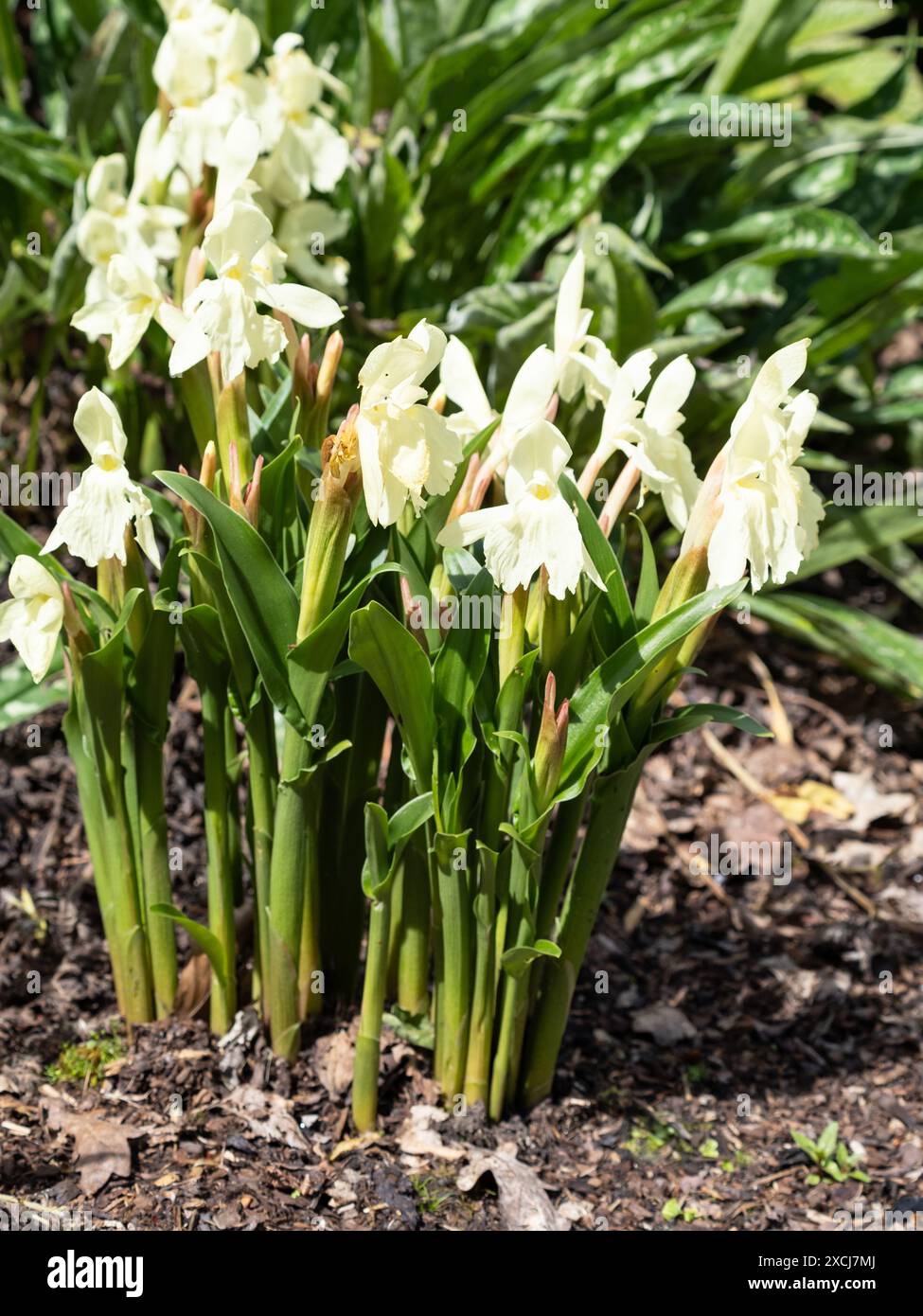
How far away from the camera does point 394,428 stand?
1.23 meters

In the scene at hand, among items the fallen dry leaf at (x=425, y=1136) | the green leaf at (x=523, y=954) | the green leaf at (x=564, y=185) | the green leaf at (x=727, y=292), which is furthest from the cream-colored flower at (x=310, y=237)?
the fallen dry leaf at (x=425, y=1136)

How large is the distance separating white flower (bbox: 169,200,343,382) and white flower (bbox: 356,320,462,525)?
0.50 ft

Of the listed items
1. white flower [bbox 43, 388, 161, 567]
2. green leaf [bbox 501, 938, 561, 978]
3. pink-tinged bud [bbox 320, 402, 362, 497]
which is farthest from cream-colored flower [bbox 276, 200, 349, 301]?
green leaf [bbox 501, 938, 561, 978]

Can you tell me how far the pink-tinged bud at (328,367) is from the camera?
1.37 m

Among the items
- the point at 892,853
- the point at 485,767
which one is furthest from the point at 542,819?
the point at 892,853

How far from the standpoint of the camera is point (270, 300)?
4.36ft

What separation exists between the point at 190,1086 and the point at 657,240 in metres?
2.05

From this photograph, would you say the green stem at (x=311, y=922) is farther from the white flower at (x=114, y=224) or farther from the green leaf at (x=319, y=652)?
the white flower at (x=114, y=224)

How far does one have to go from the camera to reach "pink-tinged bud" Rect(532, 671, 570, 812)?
1312 millimetres

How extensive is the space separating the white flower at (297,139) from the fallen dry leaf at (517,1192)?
1.49 meters

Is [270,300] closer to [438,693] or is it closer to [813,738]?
[438,693]

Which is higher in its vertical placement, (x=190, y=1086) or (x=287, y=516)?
(x=287, y=516)

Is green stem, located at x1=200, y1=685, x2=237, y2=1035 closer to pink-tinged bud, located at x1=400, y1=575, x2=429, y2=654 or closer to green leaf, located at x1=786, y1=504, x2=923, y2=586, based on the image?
pink-tinged bud, located at x1=400, y1=575, x2=429, y2=654

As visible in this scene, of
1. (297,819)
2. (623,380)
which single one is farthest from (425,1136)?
(623,380)
